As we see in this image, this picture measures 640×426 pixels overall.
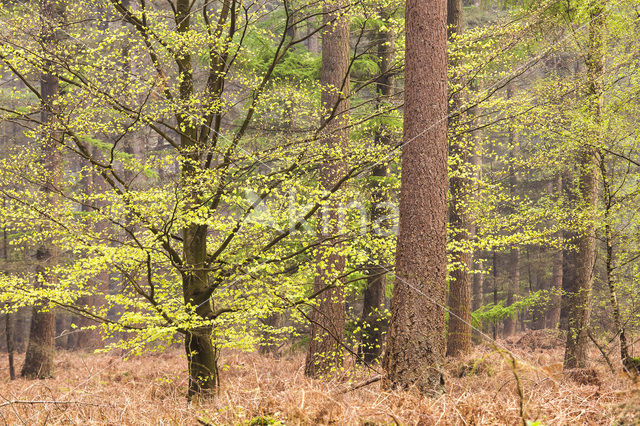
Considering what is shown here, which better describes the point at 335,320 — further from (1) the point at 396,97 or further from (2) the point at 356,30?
(2) the point at 356,30

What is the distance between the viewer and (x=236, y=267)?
7.71 m

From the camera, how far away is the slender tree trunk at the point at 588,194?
1016 centimetres

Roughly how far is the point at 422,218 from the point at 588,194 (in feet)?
24.0

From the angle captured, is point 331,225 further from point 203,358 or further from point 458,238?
point 458,238

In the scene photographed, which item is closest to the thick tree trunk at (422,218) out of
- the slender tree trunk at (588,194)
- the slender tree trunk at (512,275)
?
the slender tree trunk at (588,194)

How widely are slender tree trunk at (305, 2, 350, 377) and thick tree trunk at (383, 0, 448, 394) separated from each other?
7.87ft

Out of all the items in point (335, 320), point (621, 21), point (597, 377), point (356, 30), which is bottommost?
point (597, 377)

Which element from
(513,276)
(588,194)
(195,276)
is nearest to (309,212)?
(195,276)

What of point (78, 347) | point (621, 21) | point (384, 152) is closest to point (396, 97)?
point (384, 152)

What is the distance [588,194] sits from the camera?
11.5 metres

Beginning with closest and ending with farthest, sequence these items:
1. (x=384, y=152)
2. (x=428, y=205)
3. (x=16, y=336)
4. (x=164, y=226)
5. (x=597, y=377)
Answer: (x=428, y=205) → (x=164, y=226) → (x=384, y=152) → (x=597, y=377) → (x=16, y=336)

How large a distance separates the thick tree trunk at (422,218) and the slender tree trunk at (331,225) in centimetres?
240

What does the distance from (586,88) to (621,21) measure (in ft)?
4.67

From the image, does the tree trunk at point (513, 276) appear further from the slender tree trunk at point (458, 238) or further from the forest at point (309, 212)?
the slender tree trunk at point (458, 238)
